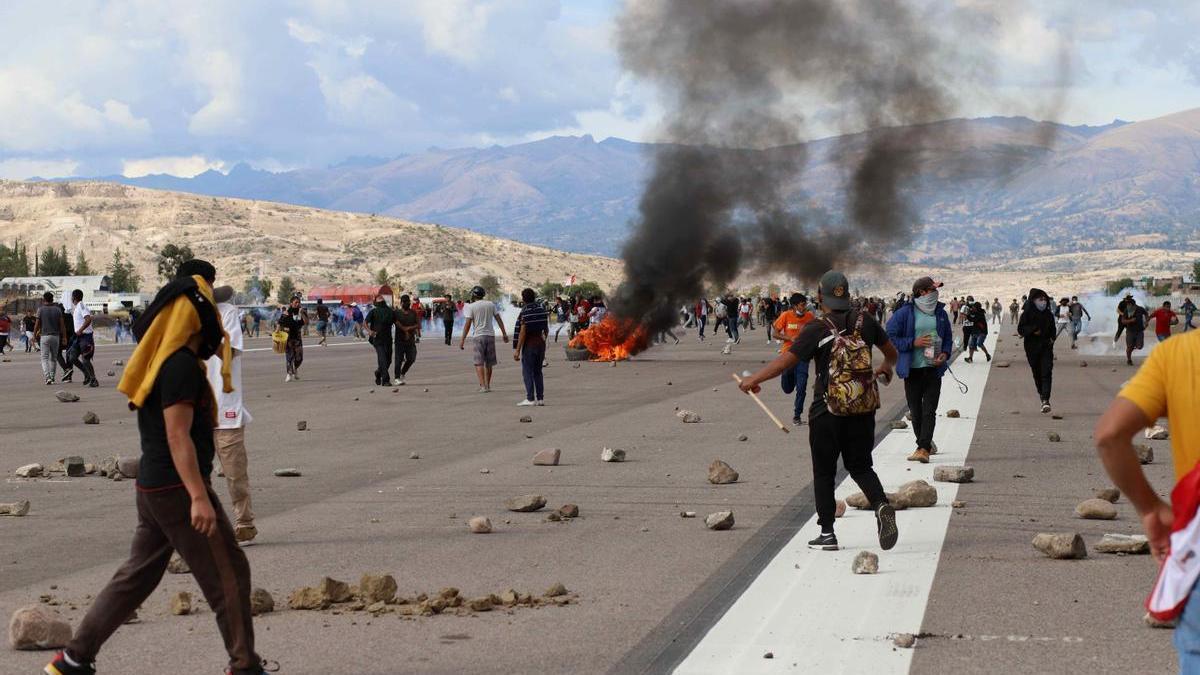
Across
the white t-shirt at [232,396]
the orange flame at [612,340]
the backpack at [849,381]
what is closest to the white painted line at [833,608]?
the backpack at [849,381]

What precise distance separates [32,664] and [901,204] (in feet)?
114

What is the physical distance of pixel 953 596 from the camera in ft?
23.8

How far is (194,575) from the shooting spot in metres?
5.45

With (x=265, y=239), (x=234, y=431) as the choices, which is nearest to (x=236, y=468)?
(x=234, y=431)

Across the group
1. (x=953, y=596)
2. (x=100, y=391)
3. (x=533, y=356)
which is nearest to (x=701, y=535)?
(x=953, y=596)

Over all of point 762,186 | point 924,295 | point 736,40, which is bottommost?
point 924,295

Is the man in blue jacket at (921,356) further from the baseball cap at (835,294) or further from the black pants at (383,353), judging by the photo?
the black pants at (383,353)

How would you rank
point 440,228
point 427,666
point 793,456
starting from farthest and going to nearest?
1. point 440,228
2. point 793,456
3. point 427,666

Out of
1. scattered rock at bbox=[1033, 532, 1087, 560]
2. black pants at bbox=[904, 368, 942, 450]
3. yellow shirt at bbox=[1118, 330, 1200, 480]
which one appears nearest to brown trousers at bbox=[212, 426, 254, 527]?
scattered rock at bbox=[1033, 532, 1087, 560]

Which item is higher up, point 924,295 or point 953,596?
A: point 924,295

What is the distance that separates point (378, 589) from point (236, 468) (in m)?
2.60

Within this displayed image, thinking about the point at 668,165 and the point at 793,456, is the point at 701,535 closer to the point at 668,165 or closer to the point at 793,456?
the point at 793,456

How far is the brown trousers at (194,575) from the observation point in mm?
5430

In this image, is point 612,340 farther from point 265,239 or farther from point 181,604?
point 265,239
